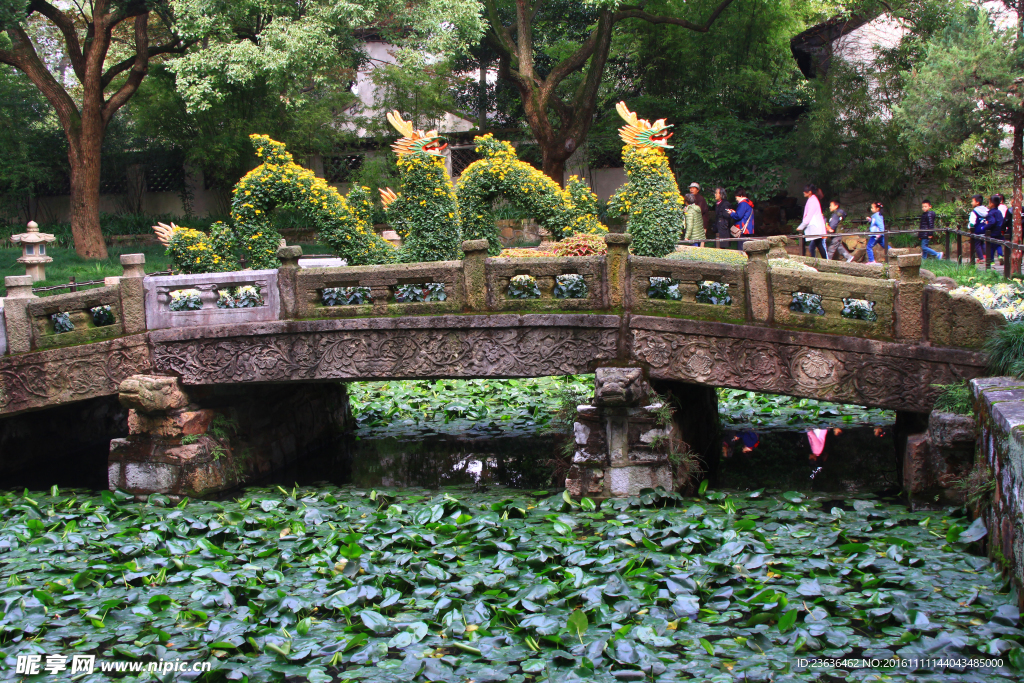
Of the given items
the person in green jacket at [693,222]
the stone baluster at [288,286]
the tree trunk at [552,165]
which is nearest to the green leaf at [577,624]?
the stone baluster at [288,286]

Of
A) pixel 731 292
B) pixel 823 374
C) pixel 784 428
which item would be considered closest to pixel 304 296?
pixel 731 292

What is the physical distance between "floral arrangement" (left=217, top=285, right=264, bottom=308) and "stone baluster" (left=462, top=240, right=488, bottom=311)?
2.34 metres

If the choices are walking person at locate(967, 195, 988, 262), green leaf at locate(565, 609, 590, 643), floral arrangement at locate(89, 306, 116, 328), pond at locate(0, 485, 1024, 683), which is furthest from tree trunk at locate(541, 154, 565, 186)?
green leaf at locate(565, 609, 590, 643)

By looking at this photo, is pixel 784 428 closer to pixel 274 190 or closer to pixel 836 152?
pixel 274 190

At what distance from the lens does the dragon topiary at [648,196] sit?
9.92 metres

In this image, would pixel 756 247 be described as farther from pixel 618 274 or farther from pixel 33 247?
pixel 33 247

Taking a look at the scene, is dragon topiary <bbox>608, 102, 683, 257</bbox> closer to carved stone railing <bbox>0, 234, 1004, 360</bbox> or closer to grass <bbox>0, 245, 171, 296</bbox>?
carved stone railing <bbox>0, 234, 1004, 360</bbox>

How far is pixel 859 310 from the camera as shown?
8.65m

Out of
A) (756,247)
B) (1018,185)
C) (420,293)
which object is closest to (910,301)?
(756,247)

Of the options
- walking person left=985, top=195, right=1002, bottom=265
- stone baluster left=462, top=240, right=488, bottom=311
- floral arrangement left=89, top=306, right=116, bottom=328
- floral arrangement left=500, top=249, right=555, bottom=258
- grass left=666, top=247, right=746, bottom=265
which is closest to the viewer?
stone baluster left=462, top=240, right=488, bottom=311

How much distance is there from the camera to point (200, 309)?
10055 mm

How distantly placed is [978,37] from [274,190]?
11.0 metres

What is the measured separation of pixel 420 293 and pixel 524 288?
113 centimetres

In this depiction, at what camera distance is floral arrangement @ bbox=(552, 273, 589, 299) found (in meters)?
9.55
